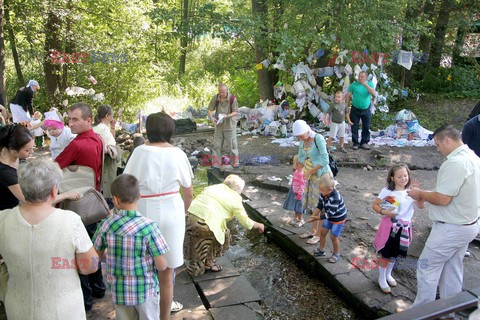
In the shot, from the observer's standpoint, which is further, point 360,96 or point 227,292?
point 360,96

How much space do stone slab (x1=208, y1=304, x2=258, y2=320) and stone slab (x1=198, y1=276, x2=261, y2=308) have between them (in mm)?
73

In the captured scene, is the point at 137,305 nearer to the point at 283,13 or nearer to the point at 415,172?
the point at 415,172

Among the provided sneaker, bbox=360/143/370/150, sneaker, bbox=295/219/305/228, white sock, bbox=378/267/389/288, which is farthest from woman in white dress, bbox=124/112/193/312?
sneaker, bbox=360/143/370/150

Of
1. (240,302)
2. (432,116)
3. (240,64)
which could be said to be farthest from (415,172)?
(240,64)

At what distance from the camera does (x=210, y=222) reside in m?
4.41

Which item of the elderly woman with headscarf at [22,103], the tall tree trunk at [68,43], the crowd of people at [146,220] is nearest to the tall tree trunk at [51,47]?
the tall tree trunk at [68,43]

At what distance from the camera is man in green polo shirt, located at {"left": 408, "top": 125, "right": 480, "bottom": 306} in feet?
11.6

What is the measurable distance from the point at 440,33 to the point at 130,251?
1599 cm

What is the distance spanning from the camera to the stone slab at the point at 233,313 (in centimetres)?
389

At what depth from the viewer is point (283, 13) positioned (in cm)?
1201

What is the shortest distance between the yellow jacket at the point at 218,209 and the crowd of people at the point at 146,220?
0.01m

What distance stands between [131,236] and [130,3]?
13.0m

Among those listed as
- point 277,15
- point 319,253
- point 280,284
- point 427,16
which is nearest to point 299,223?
point 319,253

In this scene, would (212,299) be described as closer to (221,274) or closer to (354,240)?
(221,274)
